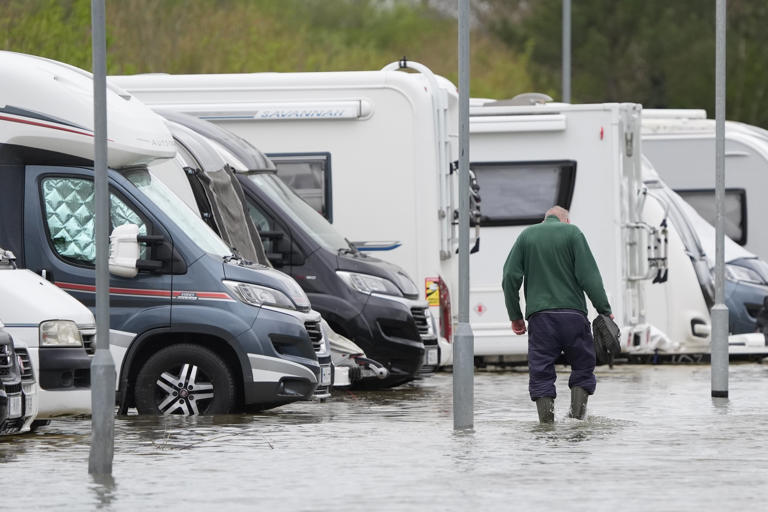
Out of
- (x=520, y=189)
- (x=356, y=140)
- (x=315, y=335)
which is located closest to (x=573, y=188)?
(x=520, y=189)

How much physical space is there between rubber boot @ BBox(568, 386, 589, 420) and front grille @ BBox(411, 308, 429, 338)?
344cm

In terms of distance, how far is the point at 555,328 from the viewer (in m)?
14.8

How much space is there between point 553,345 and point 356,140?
4.90 meters

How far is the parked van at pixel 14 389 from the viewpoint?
41.3 feet

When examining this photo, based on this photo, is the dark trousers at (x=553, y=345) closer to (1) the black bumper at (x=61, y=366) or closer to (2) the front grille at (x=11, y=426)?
(1) the black bumper at (x=61, y=366)

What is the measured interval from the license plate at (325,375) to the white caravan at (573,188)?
5.40 meters

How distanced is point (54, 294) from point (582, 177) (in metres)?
8.78

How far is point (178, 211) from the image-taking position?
15336 mm

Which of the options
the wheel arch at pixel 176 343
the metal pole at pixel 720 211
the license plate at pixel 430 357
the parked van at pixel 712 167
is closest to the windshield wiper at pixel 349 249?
the license plate at pixel 430 357

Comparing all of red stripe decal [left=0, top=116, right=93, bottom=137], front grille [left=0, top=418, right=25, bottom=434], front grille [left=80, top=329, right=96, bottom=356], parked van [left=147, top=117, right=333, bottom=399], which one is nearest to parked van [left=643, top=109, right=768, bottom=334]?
parked van [left=147, top=117, right=333, bottom=399]

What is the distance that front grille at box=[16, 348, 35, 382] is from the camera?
13.0m

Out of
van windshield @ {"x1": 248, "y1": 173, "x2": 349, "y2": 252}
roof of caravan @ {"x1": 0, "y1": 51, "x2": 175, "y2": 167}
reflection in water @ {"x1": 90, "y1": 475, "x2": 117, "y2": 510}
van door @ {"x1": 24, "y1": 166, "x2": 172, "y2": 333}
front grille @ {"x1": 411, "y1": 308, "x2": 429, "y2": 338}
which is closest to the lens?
reflection in water @ {"x1": 90, "y1": 475, "x2": 117, "y2": 510}

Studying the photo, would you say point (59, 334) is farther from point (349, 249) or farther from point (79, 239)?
point (349, 249)

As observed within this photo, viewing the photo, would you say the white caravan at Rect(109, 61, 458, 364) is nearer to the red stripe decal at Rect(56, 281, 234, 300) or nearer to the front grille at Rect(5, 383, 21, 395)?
the red stripe decal at Rect(56, 281, 234, 300)
